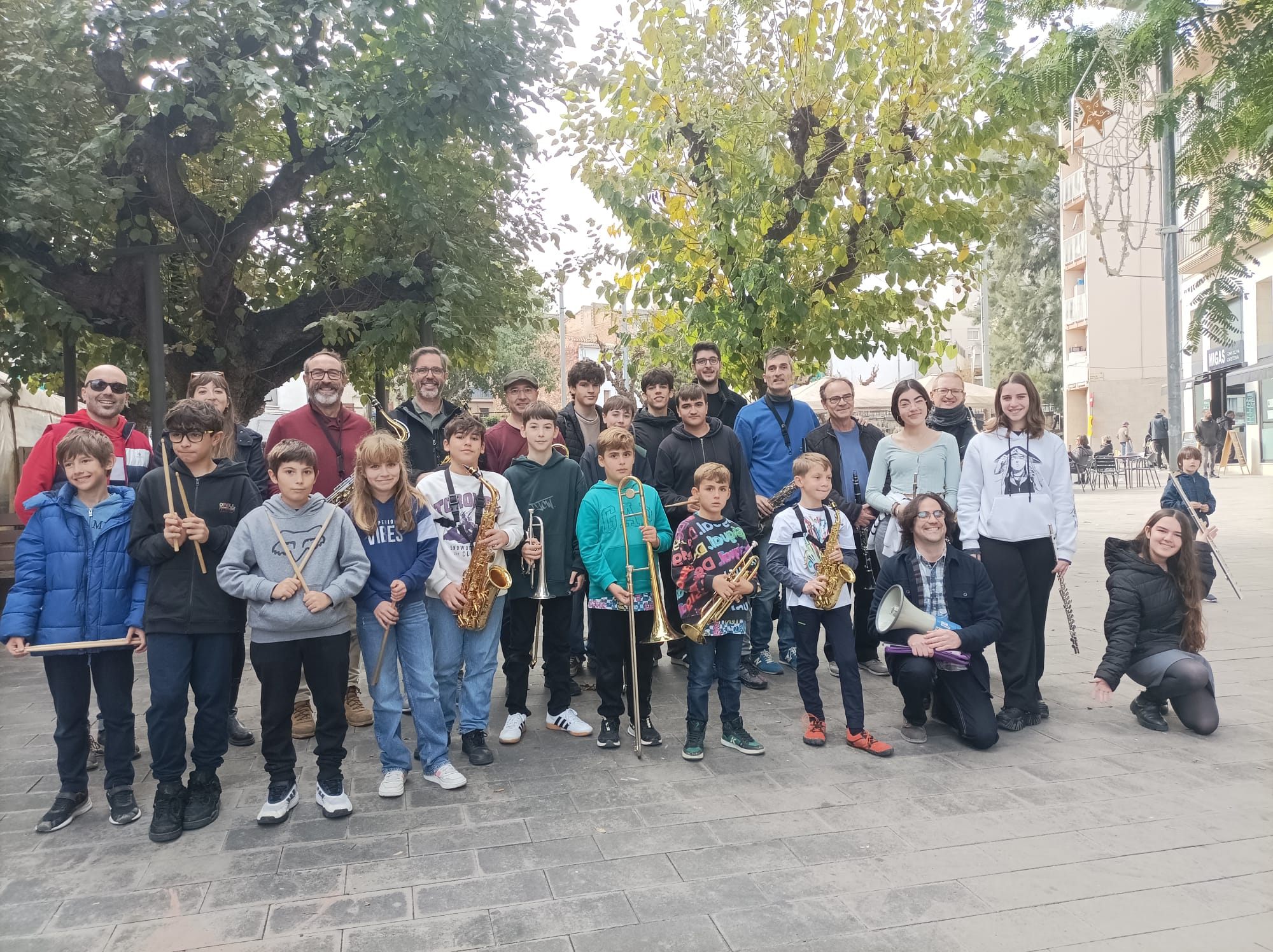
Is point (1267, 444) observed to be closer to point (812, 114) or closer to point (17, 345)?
point (812, 114)

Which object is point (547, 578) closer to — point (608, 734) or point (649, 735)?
point (608, 734)

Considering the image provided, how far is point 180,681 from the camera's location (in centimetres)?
400

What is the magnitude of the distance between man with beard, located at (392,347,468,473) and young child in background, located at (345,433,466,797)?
1036 mm

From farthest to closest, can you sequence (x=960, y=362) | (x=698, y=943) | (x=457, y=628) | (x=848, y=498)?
(x=960, y=362) < (x=848, y=498) < (x=457, y=628) < (x=698, y=943)

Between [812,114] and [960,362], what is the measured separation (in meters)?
53.8

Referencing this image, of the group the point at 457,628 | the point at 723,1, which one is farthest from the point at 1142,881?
the point at 723,1

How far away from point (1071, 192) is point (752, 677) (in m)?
36.6

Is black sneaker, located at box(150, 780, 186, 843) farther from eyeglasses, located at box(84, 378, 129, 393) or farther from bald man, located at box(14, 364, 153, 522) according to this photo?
eyeglasses, located at box(84, 378, 129, 393)

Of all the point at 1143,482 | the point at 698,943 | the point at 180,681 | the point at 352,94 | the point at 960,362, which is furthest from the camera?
the point at 960,362

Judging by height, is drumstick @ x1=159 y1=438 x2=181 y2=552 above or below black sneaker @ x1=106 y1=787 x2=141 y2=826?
above

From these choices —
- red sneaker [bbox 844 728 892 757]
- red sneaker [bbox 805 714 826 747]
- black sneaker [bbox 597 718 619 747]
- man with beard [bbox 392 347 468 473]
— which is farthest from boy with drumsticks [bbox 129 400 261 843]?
red sneaker [bbox 844 728 892 757]

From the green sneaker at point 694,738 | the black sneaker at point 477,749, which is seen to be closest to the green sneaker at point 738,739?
the green sneaker at point 694,738

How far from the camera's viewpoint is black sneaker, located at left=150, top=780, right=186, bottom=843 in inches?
149

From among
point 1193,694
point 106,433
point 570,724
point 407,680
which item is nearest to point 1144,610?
point 1193,694
